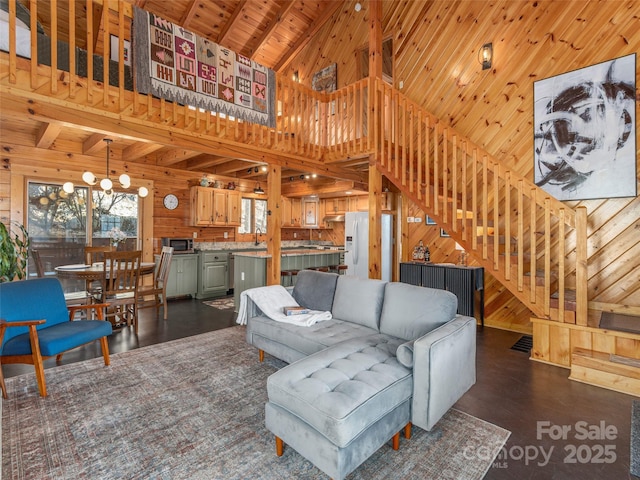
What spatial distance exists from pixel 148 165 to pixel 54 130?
2.30 metres

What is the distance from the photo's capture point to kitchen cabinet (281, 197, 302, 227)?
8141mm

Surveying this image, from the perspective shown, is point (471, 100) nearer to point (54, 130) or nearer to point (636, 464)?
point (636, 464)

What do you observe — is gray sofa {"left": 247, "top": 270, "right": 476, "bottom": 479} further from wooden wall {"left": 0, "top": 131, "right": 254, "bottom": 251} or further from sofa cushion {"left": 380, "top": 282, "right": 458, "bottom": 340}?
wooden wall {"left": 0, "top": 131, "right": 254, "bottom": 251}

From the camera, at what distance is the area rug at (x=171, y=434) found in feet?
5.79

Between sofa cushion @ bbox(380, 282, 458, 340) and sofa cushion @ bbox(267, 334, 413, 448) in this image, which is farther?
sofa cushion @ bbox(380, 282, 458, 340)

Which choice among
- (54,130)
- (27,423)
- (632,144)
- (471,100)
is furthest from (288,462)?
(471,100)

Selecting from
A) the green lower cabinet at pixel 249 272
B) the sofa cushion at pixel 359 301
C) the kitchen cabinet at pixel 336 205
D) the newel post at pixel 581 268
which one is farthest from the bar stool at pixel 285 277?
the newel post at pixel 581 268

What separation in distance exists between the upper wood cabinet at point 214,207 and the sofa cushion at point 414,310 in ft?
15.9

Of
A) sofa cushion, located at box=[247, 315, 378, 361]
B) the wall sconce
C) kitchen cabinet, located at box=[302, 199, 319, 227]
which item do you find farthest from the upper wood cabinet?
the wall sconce

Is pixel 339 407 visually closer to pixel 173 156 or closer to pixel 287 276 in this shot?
pixel 287 276

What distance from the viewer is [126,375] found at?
9.51 feet

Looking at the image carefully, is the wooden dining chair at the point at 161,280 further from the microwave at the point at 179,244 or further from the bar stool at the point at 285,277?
the bar stool at the point at 285,277

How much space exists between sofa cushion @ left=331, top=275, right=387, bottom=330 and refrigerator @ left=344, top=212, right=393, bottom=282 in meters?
3.40

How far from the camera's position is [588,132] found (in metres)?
3.85
